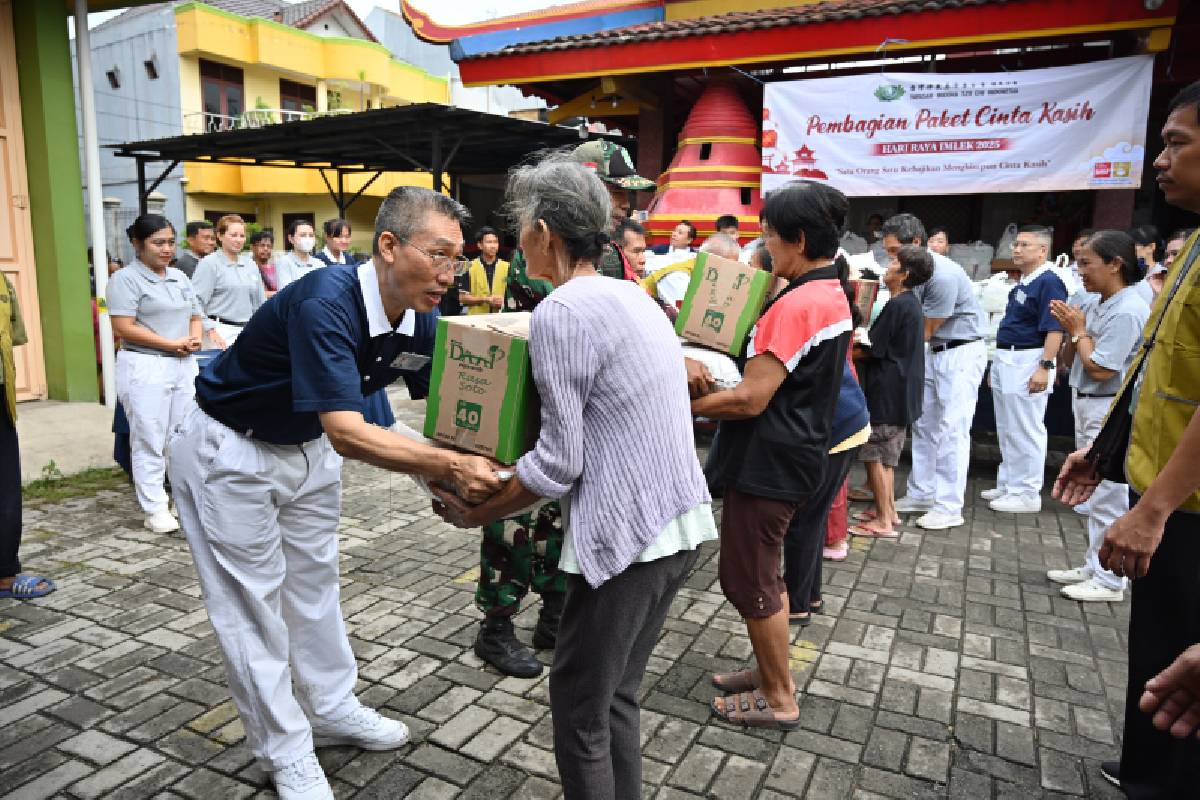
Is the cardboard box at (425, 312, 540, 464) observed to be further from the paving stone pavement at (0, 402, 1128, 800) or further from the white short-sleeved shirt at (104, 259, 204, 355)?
the white short-sleeved shirt at (104, 259, 204, 355)

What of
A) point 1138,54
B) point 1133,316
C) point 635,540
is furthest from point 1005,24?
point 635,540

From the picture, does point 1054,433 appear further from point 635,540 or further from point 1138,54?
point 635,540

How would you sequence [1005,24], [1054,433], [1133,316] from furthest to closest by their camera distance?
1. [1005,24]
2. [1054,433]
3. [1133,316]

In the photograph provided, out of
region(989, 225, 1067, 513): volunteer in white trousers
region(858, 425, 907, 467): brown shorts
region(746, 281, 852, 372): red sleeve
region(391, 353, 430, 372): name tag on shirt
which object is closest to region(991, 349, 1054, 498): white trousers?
region(989, 225, 1067, 513): volunteer in white trousers

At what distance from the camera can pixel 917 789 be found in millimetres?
2602

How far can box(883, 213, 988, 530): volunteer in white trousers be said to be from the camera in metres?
5.47

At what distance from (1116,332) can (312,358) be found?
432 cm

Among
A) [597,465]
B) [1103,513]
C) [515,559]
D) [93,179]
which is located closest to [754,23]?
[1103,513]

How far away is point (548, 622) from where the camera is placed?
11.6 feet

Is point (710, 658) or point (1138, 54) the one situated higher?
point (1138, 54)

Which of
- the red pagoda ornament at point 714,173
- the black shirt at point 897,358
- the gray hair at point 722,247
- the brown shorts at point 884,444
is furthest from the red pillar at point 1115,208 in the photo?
the gray hair at point 722,247

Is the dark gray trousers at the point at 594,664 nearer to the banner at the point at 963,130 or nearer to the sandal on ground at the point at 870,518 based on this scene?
the sandal on ground at the point at 870,518

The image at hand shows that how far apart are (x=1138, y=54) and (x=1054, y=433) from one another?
4141 mm

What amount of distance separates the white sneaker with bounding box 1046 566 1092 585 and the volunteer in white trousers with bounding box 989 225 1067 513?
135cm
